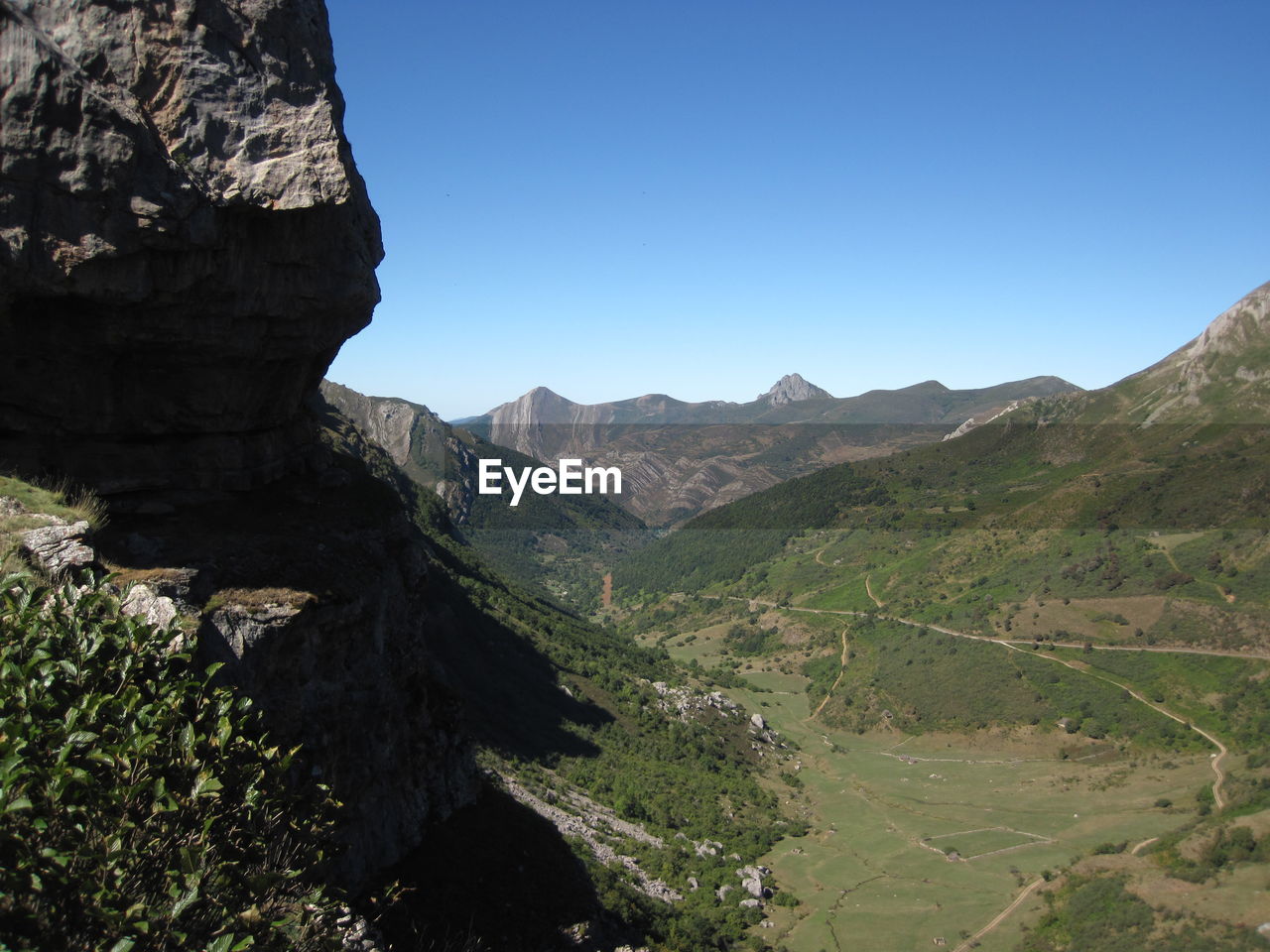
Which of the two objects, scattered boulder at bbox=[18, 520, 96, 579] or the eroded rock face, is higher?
the eroded rock face

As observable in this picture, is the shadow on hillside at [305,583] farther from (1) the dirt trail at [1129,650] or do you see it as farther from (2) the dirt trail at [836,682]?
(2) the dirt trail at [836,682]

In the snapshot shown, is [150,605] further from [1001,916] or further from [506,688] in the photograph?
[1001,916]

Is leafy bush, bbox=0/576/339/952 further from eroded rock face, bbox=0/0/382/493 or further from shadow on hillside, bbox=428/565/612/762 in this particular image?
shadow on hillside, bbox=428/565/612/762

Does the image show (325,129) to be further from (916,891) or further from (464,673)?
(916,891)

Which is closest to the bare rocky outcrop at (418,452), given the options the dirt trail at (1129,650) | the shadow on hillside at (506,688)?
the dirt trail at (1129,650)

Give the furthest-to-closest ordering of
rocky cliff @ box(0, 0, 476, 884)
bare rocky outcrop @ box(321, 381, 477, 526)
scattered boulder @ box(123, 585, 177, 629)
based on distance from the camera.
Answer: bare rocky outcrop @ box(321, 381, 477, 526) → rocky cliff @ box(0, 0, 476, 884) → scattered boulder @ box(123, 585, 177, 629)

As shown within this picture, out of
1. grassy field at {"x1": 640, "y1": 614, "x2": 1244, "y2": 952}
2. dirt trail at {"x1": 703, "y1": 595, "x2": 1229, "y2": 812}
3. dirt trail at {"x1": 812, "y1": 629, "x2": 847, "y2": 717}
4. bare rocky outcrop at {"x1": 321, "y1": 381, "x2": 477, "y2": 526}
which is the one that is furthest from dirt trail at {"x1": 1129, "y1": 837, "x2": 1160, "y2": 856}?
bare rocky outcrop at {"x1": 321, "y1": 381, "x2": 477, "y2": 526}
